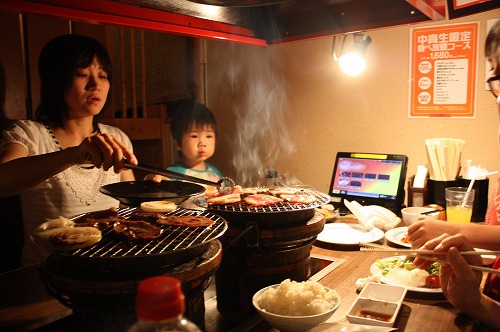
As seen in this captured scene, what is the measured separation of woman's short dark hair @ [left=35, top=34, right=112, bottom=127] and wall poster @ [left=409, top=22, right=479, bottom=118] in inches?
102

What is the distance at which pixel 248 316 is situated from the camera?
1739mm

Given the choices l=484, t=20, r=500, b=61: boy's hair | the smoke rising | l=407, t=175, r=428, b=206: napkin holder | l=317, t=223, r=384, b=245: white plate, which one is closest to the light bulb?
the smoke rising

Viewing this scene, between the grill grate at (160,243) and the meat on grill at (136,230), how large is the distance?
18 millimetres

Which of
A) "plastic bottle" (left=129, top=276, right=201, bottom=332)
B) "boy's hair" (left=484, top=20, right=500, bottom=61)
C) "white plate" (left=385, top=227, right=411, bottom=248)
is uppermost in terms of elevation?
"boy's hair" (left=484, top=20, right=500, bottom=61)

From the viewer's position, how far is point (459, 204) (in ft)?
9.12

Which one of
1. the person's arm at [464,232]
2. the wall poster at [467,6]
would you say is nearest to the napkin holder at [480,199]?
the person's arm at [464,232]

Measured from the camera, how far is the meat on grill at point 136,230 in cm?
134

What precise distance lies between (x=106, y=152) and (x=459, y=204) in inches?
92.5

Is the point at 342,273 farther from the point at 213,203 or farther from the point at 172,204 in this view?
the point at 172,204

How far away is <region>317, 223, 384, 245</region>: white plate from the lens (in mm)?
2525

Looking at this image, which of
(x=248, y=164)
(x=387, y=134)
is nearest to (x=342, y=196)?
(x=387, y=134)

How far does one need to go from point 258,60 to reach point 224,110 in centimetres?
72

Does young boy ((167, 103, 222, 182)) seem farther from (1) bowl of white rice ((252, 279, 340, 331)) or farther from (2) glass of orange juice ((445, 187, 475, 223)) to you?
(1) bowl of white rice ((252, 279, 340, 331))

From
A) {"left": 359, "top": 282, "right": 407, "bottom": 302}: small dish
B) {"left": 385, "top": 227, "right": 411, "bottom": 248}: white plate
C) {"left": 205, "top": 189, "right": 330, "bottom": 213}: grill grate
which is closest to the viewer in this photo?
{"left": 359, "top": 282, "right": 407, "bottom": 302}: small dish
